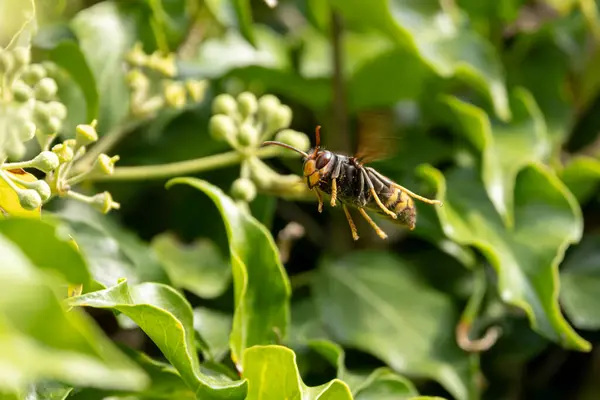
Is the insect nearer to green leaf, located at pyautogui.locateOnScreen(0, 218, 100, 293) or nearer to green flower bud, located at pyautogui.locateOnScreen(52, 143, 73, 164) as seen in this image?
green flower bud, located at pyautogui.locateOnScreen(52, 143, 73, 164)

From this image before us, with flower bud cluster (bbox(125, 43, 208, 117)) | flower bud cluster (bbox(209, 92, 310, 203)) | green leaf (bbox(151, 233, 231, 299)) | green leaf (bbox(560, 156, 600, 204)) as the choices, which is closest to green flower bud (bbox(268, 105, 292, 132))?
flower bud cluster (bbox(209, 92, 310, 203))

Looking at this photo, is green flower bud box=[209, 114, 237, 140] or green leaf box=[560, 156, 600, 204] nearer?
green flower bud box=[209, 114, 237, 140]

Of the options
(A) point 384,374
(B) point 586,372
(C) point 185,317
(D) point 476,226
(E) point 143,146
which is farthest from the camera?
(B) point 586,372

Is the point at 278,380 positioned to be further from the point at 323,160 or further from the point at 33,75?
the point at 33,75

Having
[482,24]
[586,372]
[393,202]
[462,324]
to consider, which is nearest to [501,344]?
[462,324]

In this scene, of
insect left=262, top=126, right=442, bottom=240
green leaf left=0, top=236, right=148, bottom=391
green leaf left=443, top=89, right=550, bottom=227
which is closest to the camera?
green leaf left=0, top=236, right=148, bottom=391

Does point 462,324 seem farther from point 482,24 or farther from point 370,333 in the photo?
point 482,24

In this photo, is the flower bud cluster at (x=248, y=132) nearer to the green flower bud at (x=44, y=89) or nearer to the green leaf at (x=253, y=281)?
the green leaf at (x=253, y=281)

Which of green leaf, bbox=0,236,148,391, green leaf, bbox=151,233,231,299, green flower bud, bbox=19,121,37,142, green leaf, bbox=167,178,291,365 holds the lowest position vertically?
green leaf, bbox=151,233,231,299
